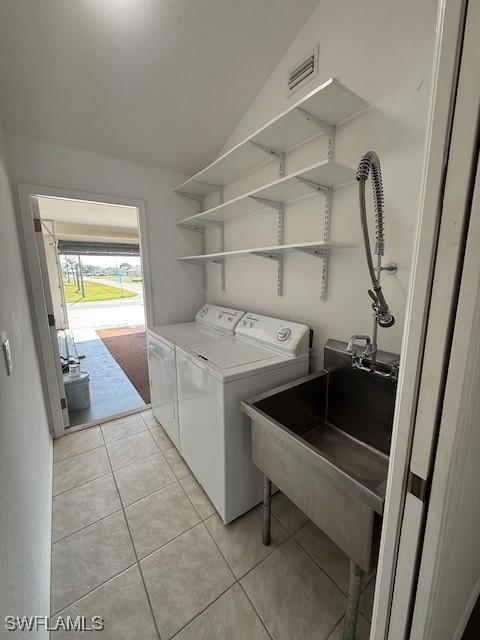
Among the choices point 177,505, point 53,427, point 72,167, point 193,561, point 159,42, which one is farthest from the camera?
point 53,427

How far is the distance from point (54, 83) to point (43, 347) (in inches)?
72.0

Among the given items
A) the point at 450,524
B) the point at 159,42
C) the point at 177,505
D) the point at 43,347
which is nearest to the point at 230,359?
the point at 177,505

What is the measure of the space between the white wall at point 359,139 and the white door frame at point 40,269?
1.20m

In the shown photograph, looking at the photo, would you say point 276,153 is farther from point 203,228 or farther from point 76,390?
point 76,390

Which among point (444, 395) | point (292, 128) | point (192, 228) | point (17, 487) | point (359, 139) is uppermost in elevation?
point (292, 128)

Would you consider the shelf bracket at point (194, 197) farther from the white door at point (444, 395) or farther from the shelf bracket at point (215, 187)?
the white door at point (444, 395)

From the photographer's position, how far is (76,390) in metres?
2.72

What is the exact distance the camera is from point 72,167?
2.07 m

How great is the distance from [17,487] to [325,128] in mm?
2159

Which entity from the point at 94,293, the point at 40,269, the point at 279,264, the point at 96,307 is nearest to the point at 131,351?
the point at 40,269

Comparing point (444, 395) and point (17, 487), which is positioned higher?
point (444, 395)

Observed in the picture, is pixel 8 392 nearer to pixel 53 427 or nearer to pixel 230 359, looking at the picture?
pixel 230 359

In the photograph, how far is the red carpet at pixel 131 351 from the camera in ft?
11.4

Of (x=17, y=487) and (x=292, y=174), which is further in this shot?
(x=292, y=174)
